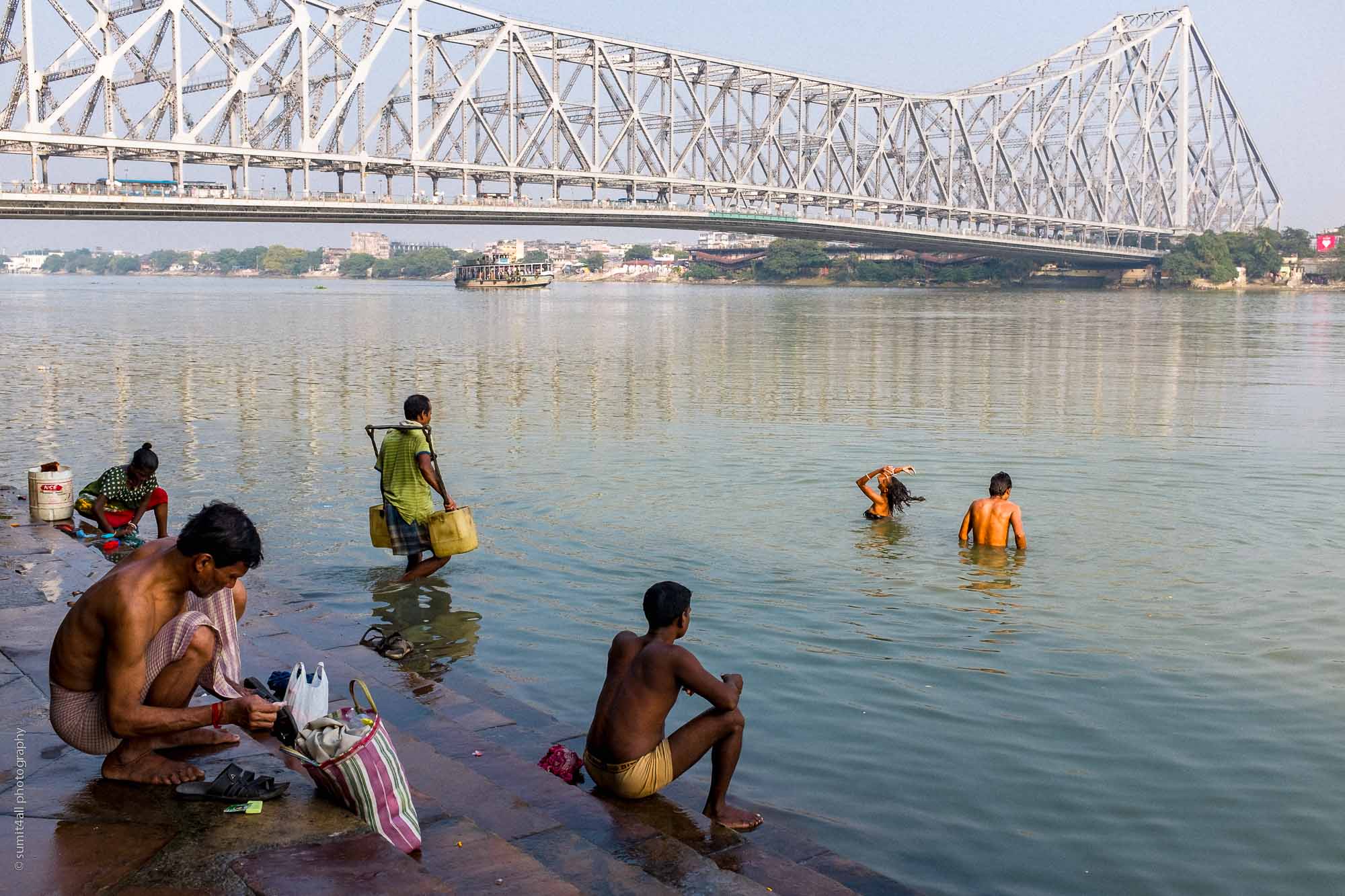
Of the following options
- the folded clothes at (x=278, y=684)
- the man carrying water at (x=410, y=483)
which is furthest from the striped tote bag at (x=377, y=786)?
the man carrying water at (x=410, y=483)

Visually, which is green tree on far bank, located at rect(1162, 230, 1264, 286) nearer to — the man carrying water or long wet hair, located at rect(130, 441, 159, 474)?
the man carrying water

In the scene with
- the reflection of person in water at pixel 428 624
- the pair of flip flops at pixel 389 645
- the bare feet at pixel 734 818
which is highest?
the pair of flip flops at pixel 389 645

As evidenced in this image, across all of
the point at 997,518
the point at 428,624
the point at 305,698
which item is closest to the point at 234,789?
the point at 305,698

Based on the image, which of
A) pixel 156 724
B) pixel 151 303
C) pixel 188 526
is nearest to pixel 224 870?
pixel 156 724

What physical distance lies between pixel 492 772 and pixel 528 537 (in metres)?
5.00

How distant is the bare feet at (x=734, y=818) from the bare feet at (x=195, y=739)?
173 cm

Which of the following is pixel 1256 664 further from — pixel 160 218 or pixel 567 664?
pixel 160 218

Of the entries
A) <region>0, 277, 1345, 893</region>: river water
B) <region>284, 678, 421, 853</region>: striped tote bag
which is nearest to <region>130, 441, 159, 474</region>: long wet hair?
<region>0, 277, 1345, 893</region>: river water

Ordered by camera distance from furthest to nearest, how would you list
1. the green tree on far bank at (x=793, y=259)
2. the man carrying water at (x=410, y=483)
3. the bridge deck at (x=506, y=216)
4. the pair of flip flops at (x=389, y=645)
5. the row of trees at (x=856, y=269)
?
the green tree on far bank at (x=793, y=259), the row of trees at (x=856, y=269), the bridge deck at (x=506, y=216), the man carrying water at (x=410, y=483), the pair of flip flops at (x=389, y=645)

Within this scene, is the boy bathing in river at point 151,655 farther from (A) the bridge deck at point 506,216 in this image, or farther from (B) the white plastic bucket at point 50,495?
(A) the bridge deck at point 506,216

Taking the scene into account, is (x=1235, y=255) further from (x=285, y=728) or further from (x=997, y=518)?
(x=285, y=728)

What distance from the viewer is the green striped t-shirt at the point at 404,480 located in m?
7.64

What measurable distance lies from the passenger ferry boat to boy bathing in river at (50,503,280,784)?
9451 cm

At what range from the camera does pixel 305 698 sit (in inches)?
151
